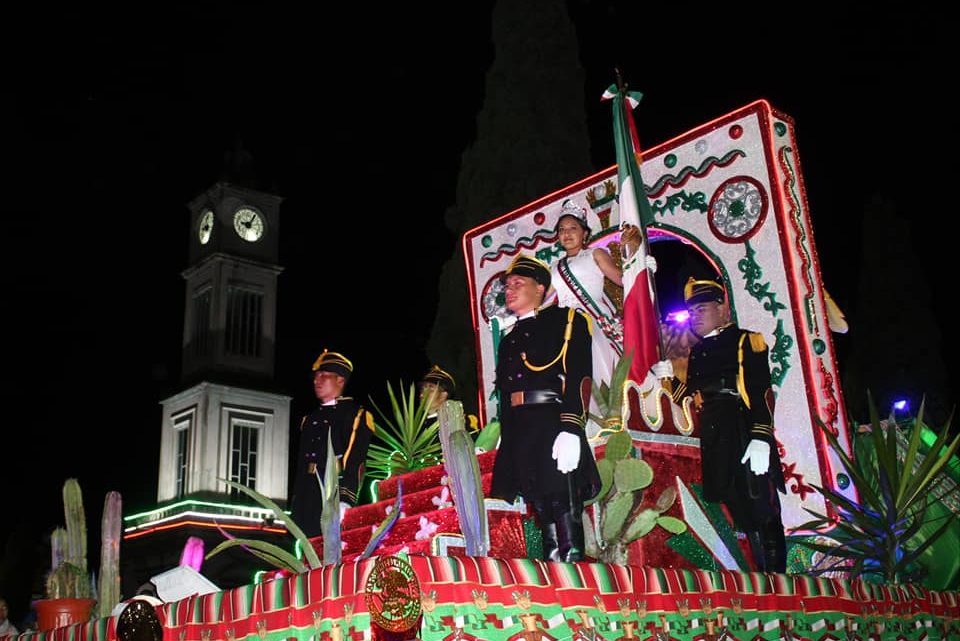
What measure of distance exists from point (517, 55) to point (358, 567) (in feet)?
79.9

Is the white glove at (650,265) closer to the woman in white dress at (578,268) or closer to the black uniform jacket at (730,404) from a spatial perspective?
the woman in white dress at (578,268)

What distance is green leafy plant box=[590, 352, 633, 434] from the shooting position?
6109 mm

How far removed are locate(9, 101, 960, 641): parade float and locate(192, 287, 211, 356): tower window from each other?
102 feet

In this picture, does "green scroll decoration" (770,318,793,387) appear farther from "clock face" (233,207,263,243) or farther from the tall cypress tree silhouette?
"clock face" (233,207,263,243)

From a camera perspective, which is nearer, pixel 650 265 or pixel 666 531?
pixel 666 531

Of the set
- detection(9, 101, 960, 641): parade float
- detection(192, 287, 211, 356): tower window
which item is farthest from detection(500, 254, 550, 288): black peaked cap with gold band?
detection(192, 287, 211, 356): tower window

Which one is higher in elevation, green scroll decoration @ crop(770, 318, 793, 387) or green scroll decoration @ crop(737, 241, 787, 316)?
green scroll decoration @ crop(737, 241, 787, 316)

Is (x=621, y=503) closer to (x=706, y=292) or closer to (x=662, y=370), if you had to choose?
(x=662, y=370)

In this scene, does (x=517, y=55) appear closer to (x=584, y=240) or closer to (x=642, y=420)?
(x=584, y=240)

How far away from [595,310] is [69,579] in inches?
189

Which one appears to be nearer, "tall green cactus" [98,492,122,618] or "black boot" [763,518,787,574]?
"black boot" [763,518,787,574]

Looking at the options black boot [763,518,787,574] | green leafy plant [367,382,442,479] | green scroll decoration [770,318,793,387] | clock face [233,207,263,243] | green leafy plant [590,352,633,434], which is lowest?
black boot [763,518,787,574]

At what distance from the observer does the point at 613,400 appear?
620 cm

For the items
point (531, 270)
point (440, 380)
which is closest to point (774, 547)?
point (531, 270)
